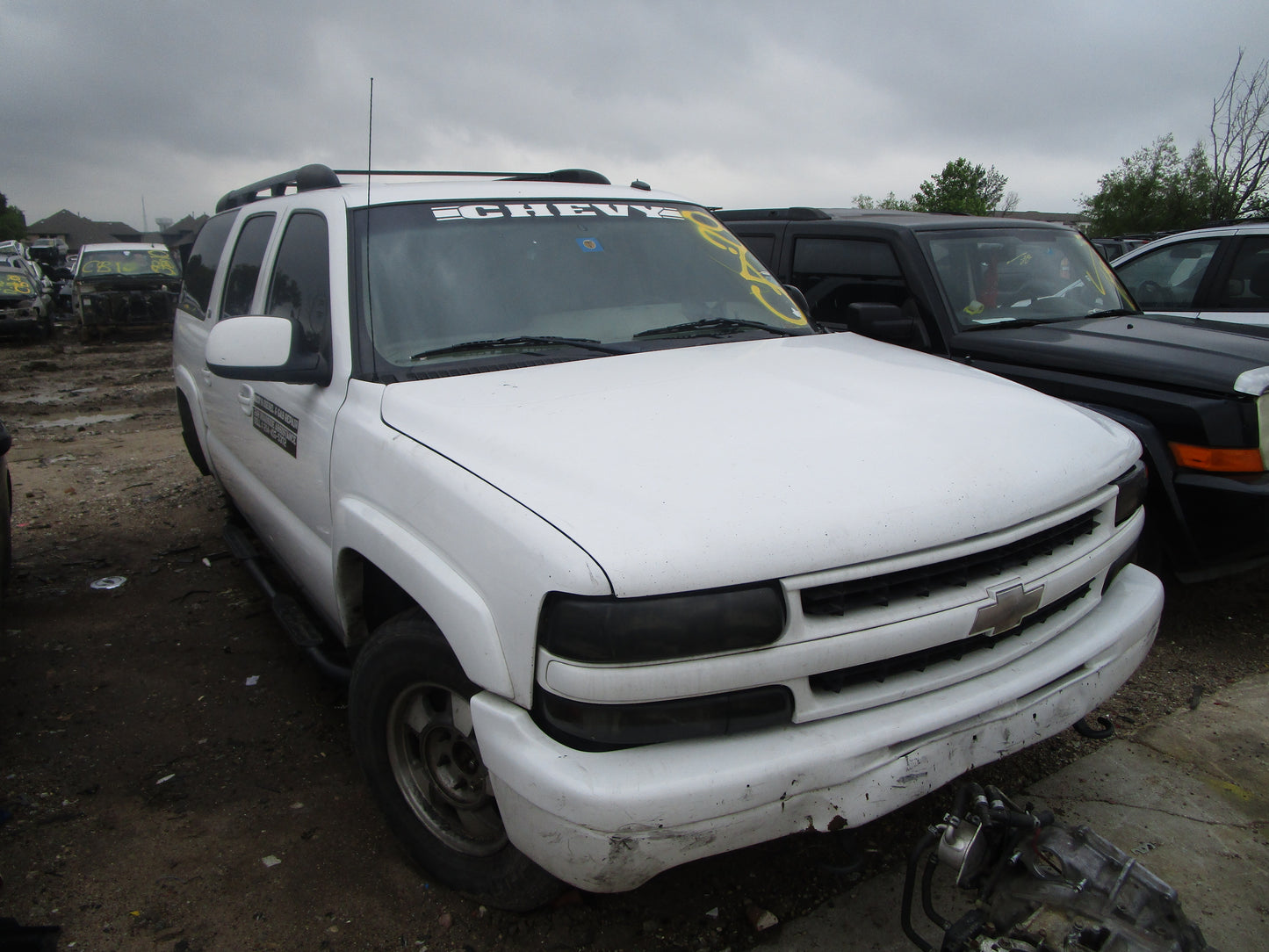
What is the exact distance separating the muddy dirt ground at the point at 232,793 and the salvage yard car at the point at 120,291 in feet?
43.7

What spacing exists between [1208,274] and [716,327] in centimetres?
467

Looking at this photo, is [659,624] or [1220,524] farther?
[1220,524]

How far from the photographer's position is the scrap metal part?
1678mm

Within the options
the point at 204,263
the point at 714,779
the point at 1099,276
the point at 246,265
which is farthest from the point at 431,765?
the point at 1099,276

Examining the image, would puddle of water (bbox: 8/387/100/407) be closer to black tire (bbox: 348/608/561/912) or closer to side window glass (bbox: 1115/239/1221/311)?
black tire (bbox: 348/608/561/912)

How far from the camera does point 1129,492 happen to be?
8.07 feet

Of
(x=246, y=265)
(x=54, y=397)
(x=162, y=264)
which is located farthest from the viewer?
(x=162, y=264)

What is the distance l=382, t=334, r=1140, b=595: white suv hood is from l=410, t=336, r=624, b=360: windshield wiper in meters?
0.10

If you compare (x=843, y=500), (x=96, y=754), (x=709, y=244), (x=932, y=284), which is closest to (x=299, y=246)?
(x=709, y=244)

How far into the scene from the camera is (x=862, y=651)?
178cm

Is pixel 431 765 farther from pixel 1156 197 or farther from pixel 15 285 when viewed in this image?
pixel 1156 197

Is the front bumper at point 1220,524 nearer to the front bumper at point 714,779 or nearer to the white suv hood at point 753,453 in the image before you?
the white suv hood at point 753,453

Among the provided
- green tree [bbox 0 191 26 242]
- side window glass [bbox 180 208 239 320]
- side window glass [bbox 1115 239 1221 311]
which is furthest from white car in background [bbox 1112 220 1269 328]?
green tree [bbox 0 191 26 242]

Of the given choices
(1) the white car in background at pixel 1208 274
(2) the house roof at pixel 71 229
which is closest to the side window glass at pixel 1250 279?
(1) the white car in background at pixel 1208 274
